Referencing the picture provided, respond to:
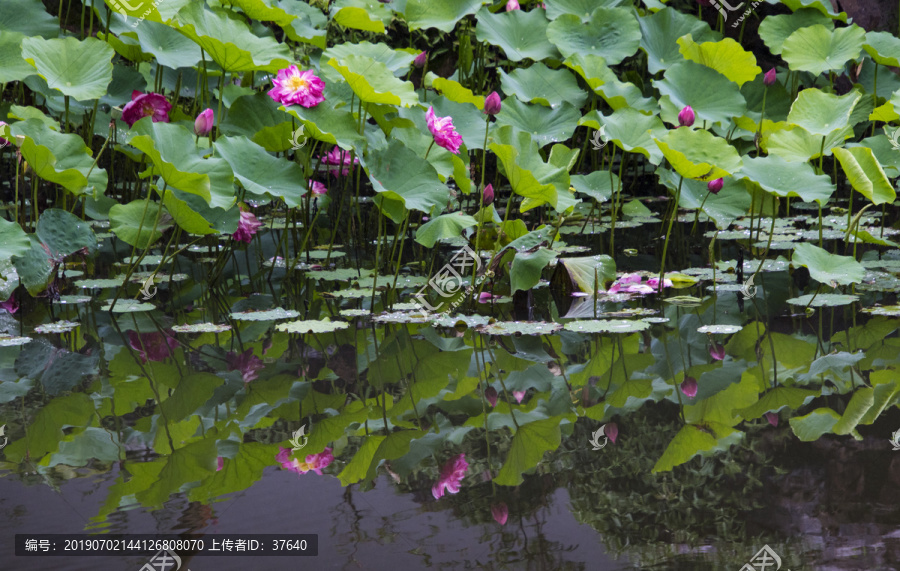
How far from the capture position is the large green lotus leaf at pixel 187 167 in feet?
6.02

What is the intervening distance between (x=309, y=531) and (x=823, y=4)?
3.38 m

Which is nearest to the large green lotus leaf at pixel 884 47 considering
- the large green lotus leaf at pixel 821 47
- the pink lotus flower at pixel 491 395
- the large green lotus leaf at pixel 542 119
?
the large green lotus leaf at pixel 821 47

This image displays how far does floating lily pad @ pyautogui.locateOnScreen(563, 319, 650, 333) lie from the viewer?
5.83ft

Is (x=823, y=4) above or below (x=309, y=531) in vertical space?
above

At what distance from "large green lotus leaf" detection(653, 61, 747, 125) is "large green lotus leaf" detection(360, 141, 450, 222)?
3.53ft

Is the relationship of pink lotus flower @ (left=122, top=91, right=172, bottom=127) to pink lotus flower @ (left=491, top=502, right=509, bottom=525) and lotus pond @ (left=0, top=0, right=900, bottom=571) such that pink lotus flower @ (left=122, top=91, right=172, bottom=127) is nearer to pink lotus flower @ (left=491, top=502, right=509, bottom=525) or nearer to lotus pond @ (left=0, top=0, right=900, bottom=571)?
lotus pond @ (left=0, top=0, right=900, bottom=571)

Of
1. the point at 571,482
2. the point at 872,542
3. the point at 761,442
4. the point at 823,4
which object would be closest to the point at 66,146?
the point at 571,482

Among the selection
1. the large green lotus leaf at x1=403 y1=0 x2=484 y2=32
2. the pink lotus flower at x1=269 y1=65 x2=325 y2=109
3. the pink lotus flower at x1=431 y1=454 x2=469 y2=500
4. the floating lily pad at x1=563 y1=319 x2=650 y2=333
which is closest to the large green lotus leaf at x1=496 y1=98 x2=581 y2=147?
the large green lotus leaf at x1=403 y1=0 x2=484 y2=32

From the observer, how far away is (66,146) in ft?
6.78

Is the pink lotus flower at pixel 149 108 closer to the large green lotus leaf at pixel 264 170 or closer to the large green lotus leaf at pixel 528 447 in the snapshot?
the large green lotus leaf at pixel 264 170

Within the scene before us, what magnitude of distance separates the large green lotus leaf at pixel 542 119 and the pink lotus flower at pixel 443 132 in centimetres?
62

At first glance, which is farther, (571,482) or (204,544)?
(571,482)

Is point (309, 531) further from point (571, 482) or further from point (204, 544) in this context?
point (571, 482)

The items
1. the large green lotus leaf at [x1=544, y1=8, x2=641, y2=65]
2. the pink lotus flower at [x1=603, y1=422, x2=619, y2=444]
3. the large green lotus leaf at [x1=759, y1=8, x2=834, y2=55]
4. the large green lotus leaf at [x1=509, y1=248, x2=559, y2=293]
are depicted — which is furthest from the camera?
the large green lotus leaf at [x1=759, y1=8, x2=834, y2=55]
